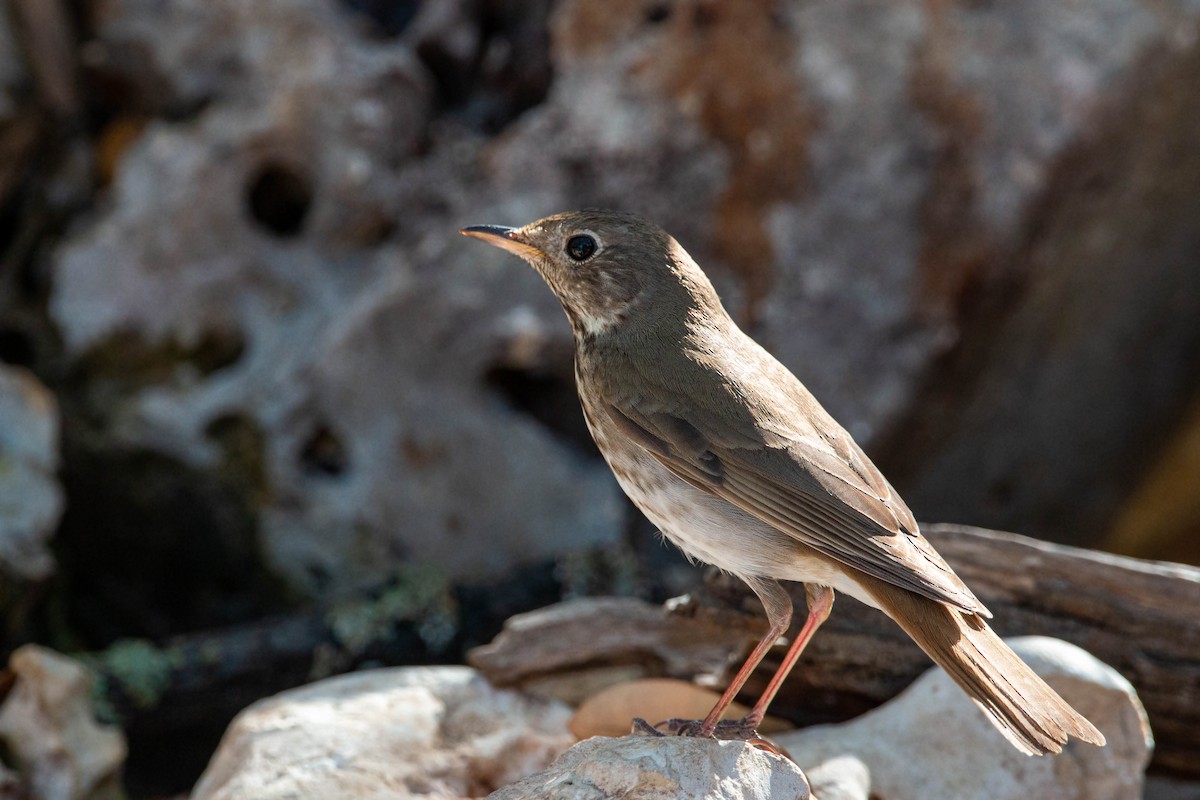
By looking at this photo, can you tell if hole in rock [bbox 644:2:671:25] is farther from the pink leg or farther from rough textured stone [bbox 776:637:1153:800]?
rough textured stone [bbox 776:637:1153:800]

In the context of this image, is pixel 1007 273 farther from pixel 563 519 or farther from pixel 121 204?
pixel 121 204

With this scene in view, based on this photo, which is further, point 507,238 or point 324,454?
point 324,454

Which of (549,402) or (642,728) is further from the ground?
(549,402)

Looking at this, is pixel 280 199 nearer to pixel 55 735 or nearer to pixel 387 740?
pixel 55 735

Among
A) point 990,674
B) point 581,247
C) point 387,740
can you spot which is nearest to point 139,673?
point 387,740

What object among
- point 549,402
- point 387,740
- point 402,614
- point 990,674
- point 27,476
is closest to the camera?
point 990,674

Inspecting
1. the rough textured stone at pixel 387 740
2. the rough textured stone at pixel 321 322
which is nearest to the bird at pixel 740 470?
the rough textured stone at pixel 387 740

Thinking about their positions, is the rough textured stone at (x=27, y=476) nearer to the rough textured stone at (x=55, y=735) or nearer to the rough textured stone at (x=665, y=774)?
the rough textured stone at (x=55, y=735)

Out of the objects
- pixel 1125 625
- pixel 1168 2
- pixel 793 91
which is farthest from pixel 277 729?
pixel 1168 2
